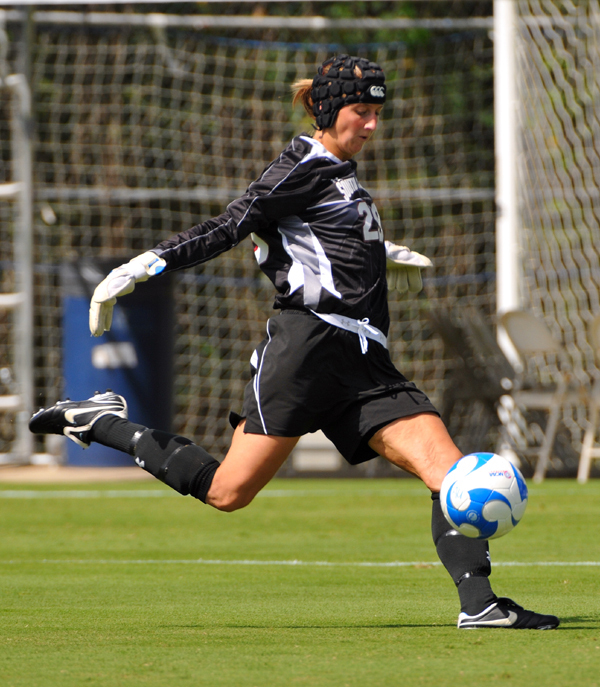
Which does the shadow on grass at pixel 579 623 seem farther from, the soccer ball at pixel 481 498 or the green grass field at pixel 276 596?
the soccer ball at pixel 481 498

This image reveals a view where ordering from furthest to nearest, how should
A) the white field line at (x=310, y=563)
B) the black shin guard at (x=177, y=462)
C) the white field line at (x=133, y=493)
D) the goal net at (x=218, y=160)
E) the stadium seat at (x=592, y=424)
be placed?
the goal net at (x=218, y=160) < the stadium seat at (x=592, y=424) < the white field line at (x=133, y=493) < the white field line at (x=310, y=563) < the black shin guard at (x=177, y=462)

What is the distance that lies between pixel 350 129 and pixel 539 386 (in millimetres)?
7308

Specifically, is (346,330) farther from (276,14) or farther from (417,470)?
(276,14)

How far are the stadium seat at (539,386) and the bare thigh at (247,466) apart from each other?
698 centimetres

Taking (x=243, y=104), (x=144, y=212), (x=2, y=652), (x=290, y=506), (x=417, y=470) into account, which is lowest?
(x=290, y=506)

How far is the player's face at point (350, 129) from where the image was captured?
4.48 meters

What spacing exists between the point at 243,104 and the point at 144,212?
2137 millimetres

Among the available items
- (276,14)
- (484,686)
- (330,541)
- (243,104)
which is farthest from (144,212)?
(484,686)

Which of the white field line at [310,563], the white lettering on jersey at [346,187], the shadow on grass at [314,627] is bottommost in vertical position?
the white field line at [310,563]

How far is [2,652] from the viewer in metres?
3.74

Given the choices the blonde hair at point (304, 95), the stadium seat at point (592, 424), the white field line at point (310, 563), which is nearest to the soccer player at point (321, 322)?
the blonde hair at point (304, 95)

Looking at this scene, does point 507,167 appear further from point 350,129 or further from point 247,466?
point 247,466

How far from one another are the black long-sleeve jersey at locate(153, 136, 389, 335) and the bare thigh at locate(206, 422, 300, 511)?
50cm

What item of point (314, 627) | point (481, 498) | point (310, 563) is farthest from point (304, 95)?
point (310, 563)
